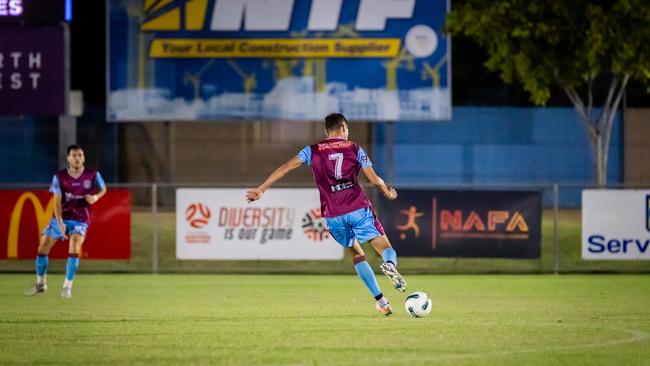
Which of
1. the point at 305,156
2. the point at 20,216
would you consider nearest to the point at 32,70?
the point at 20,216

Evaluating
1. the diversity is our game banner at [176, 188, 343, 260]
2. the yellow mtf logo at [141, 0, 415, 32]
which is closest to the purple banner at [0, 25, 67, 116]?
the diversity is our game banner at [176, 188, 343, 260]

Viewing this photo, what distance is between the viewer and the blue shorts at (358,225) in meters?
13.2

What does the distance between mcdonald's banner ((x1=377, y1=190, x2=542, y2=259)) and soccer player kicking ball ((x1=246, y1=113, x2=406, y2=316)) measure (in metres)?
8.77

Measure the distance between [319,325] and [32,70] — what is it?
12.2 m

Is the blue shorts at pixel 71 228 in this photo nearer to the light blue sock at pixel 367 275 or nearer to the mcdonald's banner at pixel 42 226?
the mcdonald's banner at pixel 42 226

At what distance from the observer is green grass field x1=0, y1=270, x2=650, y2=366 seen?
34.4 ft

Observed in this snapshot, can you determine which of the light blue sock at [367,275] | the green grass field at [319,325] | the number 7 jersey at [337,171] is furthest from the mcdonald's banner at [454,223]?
the number 7 jersey at [337,171]

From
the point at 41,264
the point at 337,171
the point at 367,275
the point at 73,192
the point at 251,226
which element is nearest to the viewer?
the point at 337,171

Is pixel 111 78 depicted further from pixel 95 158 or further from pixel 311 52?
pixel 95 158

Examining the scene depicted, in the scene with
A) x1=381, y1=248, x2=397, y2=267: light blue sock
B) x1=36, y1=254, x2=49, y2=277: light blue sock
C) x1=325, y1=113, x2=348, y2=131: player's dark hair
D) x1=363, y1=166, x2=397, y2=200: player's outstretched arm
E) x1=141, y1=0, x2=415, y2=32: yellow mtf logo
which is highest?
x1=141, y1=0, x2=415, y2=32: yellow mtf logo

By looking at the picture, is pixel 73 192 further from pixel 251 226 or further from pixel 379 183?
pixel 379 183

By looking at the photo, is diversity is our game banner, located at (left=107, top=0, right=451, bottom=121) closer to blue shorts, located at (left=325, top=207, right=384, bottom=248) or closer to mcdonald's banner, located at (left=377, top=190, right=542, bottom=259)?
mcdonald's banner, located at (left=377, top=190, right=542, bottom=259)

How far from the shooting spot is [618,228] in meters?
21.9

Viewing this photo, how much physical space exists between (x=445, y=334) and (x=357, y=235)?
1.71 m
